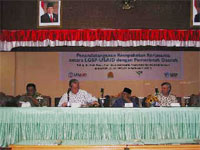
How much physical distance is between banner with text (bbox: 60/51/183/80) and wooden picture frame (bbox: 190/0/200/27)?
6.98ft

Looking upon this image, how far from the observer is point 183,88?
884 cm

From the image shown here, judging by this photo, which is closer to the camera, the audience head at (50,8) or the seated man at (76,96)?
the seated man at (76,96)

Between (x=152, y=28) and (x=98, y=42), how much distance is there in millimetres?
1147

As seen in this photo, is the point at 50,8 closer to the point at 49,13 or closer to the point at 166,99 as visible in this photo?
the point at 49,13

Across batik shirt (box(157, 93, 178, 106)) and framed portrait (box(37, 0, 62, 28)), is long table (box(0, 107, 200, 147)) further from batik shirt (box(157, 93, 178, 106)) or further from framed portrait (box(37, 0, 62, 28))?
framed portrait (box(37, 0, 62, 28))

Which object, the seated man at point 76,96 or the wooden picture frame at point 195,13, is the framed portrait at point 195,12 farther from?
the seated man at point 76,96

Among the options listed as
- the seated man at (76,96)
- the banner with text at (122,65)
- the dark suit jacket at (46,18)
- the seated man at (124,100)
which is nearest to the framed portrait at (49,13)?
the dark suit jacket at (46,18)

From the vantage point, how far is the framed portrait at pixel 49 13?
6512mm

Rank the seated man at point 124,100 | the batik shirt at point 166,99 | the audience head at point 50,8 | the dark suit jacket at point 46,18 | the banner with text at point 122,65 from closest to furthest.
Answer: the batik shirt at point 166,99 < the seated man at point 124,100 < the audience head at point 50,8 < the dark suit jacket at point 46,18 < the banner with text at point 122,65

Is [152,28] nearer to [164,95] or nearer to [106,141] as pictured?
[164,95]

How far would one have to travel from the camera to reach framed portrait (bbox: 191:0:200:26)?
6496mm

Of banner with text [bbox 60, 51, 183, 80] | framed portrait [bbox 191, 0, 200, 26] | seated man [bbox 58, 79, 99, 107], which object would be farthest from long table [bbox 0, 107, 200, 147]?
banner with text [bbox 60, 51, 183, 80]

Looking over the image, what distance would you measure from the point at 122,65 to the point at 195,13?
9.10 ft

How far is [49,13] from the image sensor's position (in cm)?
655
